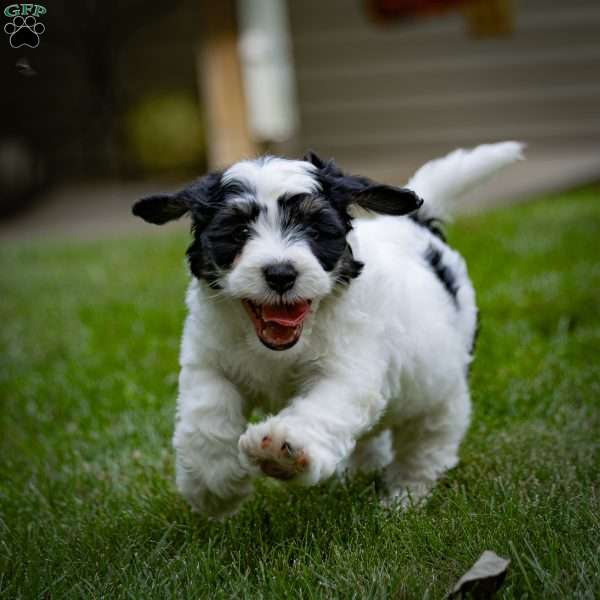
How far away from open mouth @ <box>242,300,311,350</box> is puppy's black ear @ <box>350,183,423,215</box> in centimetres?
39

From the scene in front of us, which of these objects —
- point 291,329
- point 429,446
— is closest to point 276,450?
point 291,329

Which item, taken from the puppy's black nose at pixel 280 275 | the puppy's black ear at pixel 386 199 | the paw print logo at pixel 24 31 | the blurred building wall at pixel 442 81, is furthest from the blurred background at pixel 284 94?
the puppy's black nose at pixel 280 275

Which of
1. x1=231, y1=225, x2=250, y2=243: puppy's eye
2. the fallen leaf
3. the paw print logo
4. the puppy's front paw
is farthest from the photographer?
the paw print logo

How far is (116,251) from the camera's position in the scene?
836cm

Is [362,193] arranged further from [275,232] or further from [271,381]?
[271,381]

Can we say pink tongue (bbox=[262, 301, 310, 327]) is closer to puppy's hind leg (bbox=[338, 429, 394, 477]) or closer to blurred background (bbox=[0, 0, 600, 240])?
puppy's hind leg (bbox=[338, 429, 394, 477])

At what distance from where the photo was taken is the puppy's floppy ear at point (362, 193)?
105 inches

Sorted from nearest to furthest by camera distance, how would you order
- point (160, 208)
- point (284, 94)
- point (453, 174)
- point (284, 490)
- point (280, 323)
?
point (280, 323) < point (160, 208) < point (284, 490) < point (453, 174) < point (284, 94)

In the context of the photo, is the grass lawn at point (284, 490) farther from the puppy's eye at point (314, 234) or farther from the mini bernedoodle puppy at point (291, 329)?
the puppy's eye at point (314, 234)

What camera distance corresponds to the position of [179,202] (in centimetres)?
267

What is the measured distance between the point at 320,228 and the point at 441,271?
0.81 metres

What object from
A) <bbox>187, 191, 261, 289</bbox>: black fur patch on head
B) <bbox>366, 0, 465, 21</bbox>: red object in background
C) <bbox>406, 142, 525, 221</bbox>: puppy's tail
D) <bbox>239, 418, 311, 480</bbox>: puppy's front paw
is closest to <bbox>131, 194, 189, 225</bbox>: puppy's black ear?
<bbox>187, 191, 261, 289</bbox>: black fur patch on head

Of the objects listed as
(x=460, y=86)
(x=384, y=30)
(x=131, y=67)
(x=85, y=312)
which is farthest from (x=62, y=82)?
(x=85, y=312)

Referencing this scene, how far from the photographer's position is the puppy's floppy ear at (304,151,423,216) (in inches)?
105
